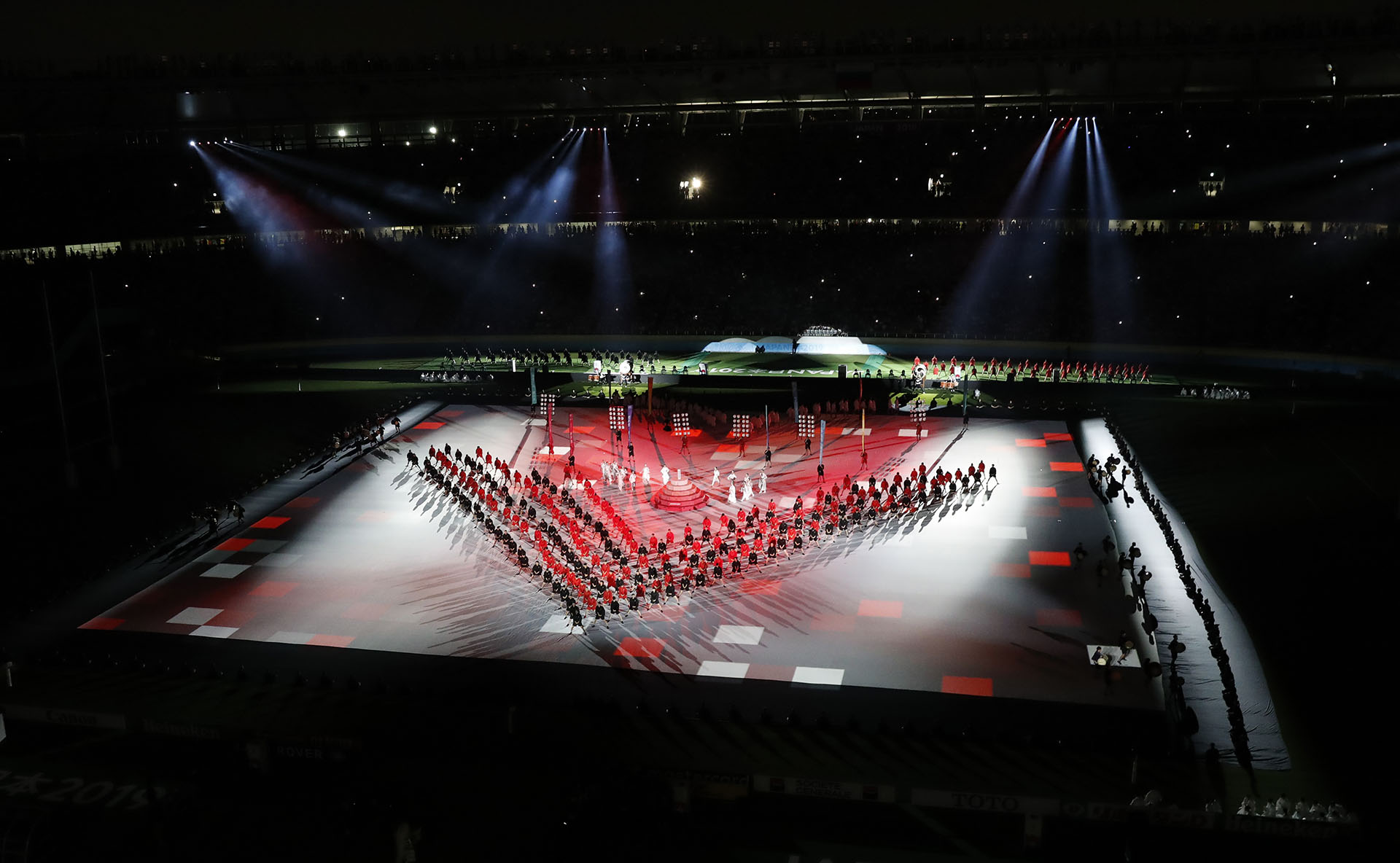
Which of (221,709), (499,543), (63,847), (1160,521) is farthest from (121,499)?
(1160,521)

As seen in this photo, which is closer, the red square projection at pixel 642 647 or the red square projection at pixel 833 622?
the red square projection at pixel 642 647

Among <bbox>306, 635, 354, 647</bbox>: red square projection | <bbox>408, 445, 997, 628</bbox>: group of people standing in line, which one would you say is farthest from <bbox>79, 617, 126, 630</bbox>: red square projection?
<bbox>408, 445, 997, 628</bbox>: group of people standing in line

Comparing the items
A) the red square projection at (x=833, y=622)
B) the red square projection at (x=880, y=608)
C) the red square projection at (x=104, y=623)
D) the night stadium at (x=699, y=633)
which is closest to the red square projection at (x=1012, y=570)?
the night stadium at (x=699, y=633)

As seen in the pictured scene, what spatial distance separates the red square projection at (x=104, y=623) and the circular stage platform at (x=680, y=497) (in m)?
15.2

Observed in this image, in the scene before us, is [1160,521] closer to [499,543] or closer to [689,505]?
[689,505]

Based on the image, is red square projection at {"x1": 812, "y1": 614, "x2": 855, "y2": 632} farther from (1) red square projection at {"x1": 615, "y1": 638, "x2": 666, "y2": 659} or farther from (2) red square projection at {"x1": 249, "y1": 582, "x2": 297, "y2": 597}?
(2) red square projection at {"x1": 249, "y1": 582, "x2": 297, "y2": 597}

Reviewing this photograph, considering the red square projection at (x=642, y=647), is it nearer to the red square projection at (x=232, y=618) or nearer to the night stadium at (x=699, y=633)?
the night stadium at (x=699, y=633)

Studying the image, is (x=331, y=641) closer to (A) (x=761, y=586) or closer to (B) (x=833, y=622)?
(A) (x=761, y=586)

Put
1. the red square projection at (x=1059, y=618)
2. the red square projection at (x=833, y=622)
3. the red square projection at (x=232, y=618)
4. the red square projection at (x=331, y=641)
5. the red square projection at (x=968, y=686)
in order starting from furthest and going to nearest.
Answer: the red square projection at (x=232, y=618), the red square projection at (x=833, y=622), the red square projection at (x=1059, y=618), the red square projection at (x=331, y=641), the red square projection at (x=968, y=686)

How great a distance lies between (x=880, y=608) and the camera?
25734 millimetres

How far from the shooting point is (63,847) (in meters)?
16.2

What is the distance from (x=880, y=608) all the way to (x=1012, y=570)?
4.36 meters

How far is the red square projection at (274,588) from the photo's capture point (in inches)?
1068

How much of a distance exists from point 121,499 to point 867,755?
2642 cm
